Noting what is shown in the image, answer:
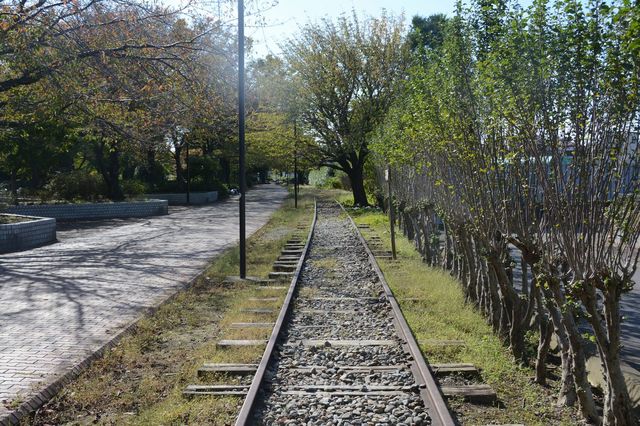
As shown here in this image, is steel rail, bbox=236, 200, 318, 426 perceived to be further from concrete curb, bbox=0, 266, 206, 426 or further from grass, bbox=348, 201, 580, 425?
concrete curb, bbox=0, 266, 206, 426

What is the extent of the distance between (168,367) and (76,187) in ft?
82.7

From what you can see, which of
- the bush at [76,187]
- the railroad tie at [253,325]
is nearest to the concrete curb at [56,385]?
the railroad tie at [253,325]

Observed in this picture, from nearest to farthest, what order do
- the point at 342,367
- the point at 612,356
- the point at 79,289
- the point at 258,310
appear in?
the point at 612,356 → the point at 342,367 → the point at 258,310 → the point at 79,289

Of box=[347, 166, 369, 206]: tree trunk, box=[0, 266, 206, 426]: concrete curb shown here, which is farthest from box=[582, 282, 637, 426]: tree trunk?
box=[347, 166, 369, 206]: tree trunk

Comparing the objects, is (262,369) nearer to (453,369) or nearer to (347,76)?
(453,369)

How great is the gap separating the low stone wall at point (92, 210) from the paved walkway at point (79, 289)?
470 cm

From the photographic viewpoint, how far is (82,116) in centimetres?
1694

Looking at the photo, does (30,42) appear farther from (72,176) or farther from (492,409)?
(72,176)

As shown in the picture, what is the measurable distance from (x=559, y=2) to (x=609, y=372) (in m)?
2.85

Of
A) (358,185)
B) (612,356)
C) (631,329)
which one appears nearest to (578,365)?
(612,356)

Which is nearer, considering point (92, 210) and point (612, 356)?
point (612, 356)

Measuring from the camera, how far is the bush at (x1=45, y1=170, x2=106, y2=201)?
29391mm

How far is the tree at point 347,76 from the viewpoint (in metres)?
34.8

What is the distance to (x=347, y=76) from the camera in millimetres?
35375
